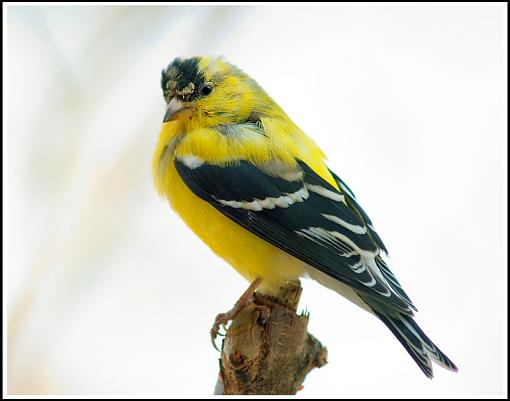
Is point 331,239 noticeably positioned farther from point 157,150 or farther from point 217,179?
point 157,150

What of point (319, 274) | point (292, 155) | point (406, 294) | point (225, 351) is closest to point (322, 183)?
point (292, 155)

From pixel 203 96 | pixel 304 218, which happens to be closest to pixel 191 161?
pixel 203 96

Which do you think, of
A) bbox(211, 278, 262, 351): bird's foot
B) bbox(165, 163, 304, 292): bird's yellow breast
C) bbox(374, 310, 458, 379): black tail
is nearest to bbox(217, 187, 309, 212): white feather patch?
bbox(165, 163, 304, 292): bird's yellow breast

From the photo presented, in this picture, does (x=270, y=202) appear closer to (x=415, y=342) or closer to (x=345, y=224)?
(x=345, y=224)

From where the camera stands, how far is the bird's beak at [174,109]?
3555 millimetres

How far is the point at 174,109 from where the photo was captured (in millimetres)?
3590

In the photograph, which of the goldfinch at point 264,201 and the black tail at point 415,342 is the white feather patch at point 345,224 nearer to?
the goldfinch at point 264,201

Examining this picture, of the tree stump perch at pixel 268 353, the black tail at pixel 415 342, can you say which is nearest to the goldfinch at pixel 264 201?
the black tail at pixel 415 342

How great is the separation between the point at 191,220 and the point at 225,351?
29.7 inches

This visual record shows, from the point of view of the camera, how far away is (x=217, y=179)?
330cm

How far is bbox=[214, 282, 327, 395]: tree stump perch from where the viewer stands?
3012mm

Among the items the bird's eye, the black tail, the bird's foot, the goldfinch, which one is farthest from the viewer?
the bird's eye

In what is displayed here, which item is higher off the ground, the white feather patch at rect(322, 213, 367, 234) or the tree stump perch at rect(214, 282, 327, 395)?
the white feather patch at rect(322, 213, 367, 234)

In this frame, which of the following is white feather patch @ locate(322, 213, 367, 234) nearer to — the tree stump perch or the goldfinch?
the goldfinch
